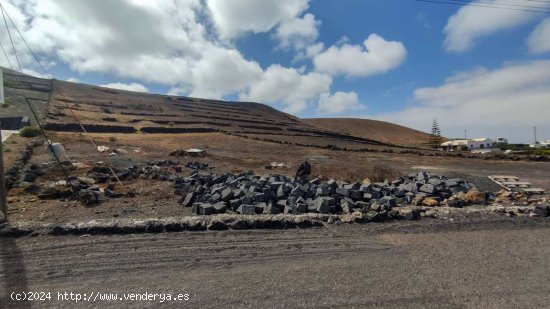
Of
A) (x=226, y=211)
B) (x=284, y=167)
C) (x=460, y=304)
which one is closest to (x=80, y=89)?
(x=284, y=167)

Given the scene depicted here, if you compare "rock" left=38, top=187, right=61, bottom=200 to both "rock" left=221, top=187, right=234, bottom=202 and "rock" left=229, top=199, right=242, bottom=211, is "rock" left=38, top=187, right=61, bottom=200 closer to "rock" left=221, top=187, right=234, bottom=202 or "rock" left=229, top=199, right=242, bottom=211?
"rock" left=221, top=187, right=234, bottom=202

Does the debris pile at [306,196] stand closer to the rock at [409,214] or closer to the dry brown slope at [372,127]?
the rock at [409,214]

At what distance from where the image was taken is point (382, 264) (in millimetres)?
5305

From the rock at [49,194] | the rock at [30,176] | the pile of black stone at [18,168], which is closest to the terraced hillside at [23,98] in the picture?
the pile of black stone at [18,168]

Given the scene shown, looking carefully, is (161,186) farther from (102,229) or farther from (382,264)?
(382,264)

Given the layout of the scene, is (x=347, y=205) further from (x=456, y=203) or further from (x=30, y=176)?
(x=30, y=176)

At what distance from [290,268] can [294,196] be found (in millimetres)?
4545

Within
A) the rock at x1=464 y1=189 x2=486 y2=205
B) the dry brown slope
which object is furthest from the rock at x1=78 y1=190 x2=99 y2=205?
the dry brown slope

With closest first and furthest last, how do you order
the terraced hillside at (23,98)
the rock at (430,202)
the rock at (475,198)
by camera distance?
the rock at (430,202) → the rock at (475,198) → the terraced hillside at (23,98)

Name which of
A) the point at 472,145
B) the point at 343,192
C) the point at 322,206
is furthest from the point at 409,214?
the point at 472,145

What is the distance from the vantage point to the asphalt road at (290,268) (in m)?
4.21

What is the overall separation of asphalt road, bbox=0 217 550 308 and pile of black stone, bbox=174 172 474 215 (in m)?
1.81

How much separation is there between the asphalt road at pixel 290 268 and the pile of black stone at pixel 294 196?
1.81 metres

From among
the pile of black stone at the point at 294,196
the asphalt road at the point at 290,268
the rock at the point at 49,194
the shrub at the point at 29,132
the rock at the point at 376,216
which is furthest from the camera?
the shrub at the point at 29,132
